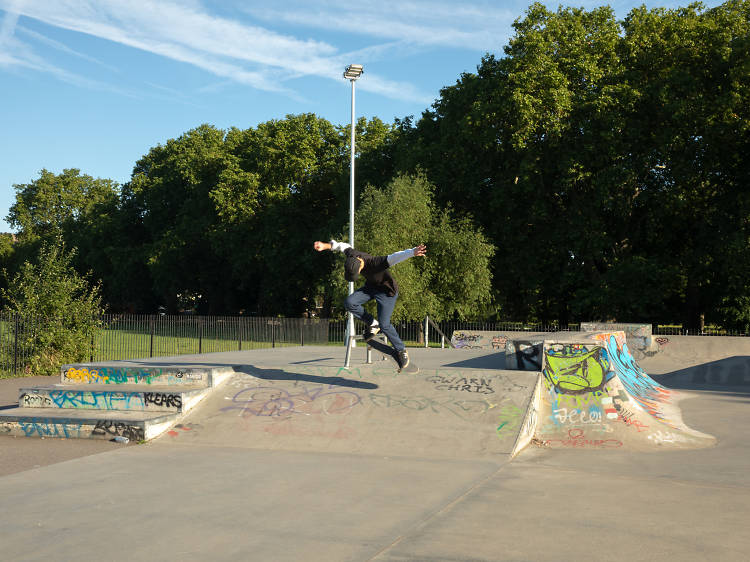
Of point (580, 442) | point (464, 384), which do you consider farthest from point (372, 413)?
point (580, 442)

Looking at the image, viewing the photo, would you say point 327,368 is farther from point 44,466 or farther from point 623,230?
point 623,230

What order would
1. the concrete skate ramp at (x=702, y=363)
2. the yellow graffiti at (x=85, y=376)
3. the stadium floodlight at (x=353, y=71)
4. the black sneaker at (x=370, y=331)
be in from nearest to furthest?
the black sneaker at (x=370, y=331) < the yellow graffiti at (x=85, y=376) < the concrete skate ramp at (x=702, y=363) < the stadium floodlight at (x=353, y=71)

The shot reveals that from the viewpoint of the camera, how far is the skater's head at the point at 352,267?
778 centimetres

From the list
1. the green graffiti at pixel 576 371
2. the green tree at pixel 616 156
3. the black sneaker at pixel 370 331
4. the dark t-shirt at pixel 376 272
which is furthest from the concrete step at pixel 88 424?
the green tree at pixel 616 156

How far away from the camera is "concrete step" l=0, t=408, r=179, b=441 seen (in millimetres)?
8148

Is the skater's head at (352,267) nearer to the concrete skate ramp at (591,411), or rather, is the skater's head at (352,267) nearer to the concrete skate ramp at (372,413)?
the concrete skate ramp at (372,413)

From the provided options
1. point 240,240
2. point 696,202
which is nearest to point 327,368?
point 696,202

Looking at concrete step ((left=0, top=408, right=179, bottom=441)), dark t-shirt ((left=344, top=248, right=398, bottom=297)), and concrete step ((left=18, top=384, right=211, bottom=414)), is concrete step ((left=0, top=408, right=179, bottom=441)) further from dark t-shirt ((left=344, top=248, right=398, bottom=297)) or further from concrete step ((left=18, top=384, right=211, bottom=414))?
dark t-shirt ((left=344, top=248, right=398, bottom=297))

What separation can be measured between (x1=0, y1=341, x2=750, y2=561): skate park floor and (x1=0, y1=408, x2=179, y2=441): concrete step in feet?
0.61

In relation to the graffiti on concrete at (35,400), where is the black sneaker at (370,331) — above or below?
above

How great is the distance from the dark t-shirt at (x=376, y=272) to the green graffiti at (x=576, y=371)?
2742 mm

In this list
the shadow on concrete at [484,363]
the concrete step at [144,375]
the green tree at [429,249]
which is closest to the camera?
the concrete step at [144,375]

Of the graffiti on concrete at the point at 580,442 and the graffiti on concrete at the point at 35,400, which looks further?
the graffiti on concrete at the point at 35,400

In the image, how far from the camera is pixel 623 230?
110 feet
